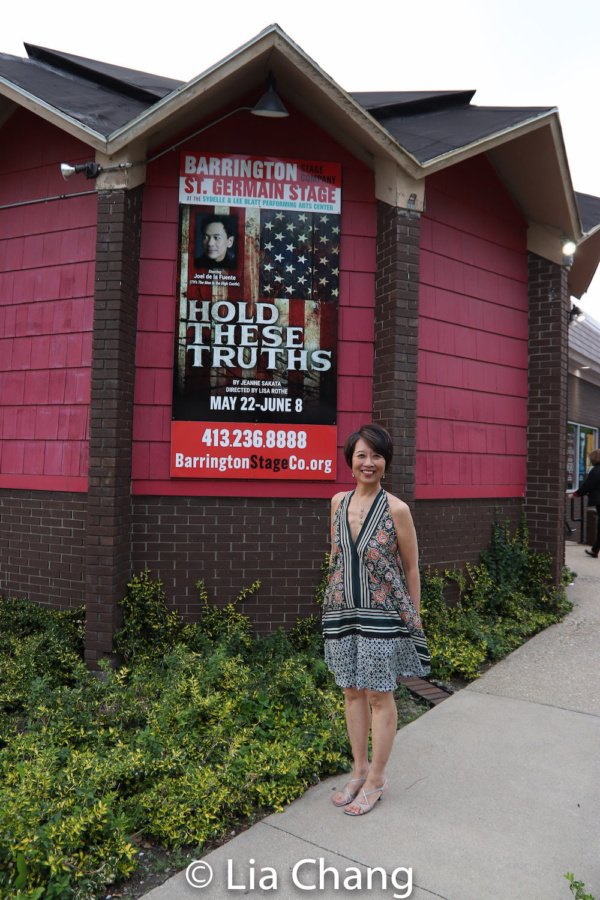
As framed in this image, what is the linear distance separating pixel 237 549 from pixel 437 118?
4904 mm

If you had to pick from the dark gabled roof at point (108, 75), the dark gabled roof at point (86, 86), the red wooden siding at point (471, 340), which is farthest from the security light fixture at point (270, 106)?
the red wooden siding at point (471, 340)

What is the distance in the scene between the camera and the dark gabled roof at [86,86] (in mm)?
5441

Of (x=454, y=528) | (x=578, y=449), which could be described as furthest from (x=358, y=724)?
(x=578, y=449)

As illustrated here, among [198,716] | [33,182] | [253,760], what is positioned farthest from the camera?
[33,182]

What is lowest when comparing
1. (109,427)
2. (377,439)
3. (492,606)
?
(492,606)

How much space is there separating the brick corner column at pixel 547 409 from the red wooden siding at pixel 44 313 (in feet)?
15.8

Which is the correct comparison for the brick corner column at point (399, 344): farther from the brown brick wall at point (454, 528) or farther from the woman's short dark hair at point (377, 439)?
the woman's short dark hair at point (377, 439)

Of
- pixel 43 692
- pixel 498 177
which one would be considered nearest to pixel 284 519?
pixel 43 692

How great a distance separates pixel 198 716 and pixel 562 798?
2.07 metres

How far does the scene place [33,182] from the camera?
6.23m

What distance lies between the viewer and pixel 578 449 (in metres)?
15.4

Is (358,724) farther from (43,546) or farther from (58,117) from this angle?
(58,117)

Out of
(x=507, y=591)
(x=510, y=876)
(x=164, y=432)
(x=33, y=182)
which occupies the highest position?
(x=33, y=182)

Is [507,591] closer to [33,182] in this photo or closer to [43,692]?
[43,692]
